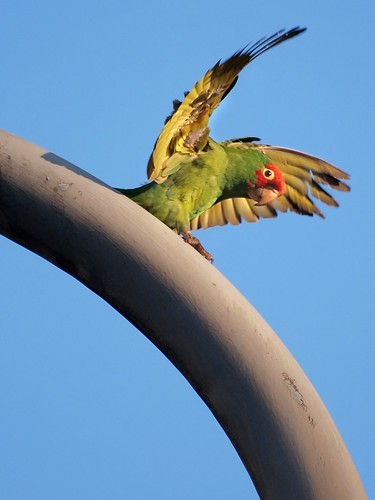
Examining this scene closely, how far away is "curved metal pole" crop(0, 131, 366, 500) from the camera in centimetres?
201

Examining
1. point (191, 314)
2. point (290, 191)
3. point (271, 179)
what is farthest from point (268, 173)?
point (191, 314)

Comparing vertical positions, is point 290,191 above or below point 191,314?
above

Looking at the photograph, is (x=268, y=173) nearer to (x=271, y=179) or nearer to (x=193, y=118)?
(x=271, y=179)

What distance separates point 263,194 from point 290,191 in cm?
23

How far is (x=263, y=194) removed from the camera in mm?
4199

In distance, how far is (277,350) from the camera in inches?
81.7

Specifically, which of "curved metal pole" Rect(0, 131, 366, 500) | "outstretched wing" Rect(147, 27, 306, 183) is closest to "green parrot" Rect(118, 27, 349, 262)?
"outstretched wing" Rect(147, 27, 306, 183)

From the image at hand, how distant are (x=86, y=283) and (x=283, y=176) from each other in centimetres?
228

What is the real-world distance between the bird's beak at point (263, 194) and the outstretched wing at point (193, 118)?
42cm

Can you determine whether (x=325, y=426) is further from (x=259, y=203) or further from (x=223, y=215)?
(x=223, y=215)

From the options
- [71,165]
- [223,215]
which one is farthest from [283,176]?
[71,165]

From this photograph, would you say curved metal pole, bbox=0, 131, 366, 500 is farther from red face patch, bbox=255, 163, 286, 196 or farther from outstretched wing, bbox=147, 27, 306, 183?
red face patch, bbox=255, 163, 286, 196

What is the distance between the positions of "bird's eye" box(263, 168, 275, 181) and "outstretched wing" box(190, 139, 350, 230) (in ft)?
0.48

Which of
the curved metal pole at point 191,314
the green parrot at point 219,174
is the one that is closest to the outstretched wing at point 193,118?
the green parrot at point 219,174
